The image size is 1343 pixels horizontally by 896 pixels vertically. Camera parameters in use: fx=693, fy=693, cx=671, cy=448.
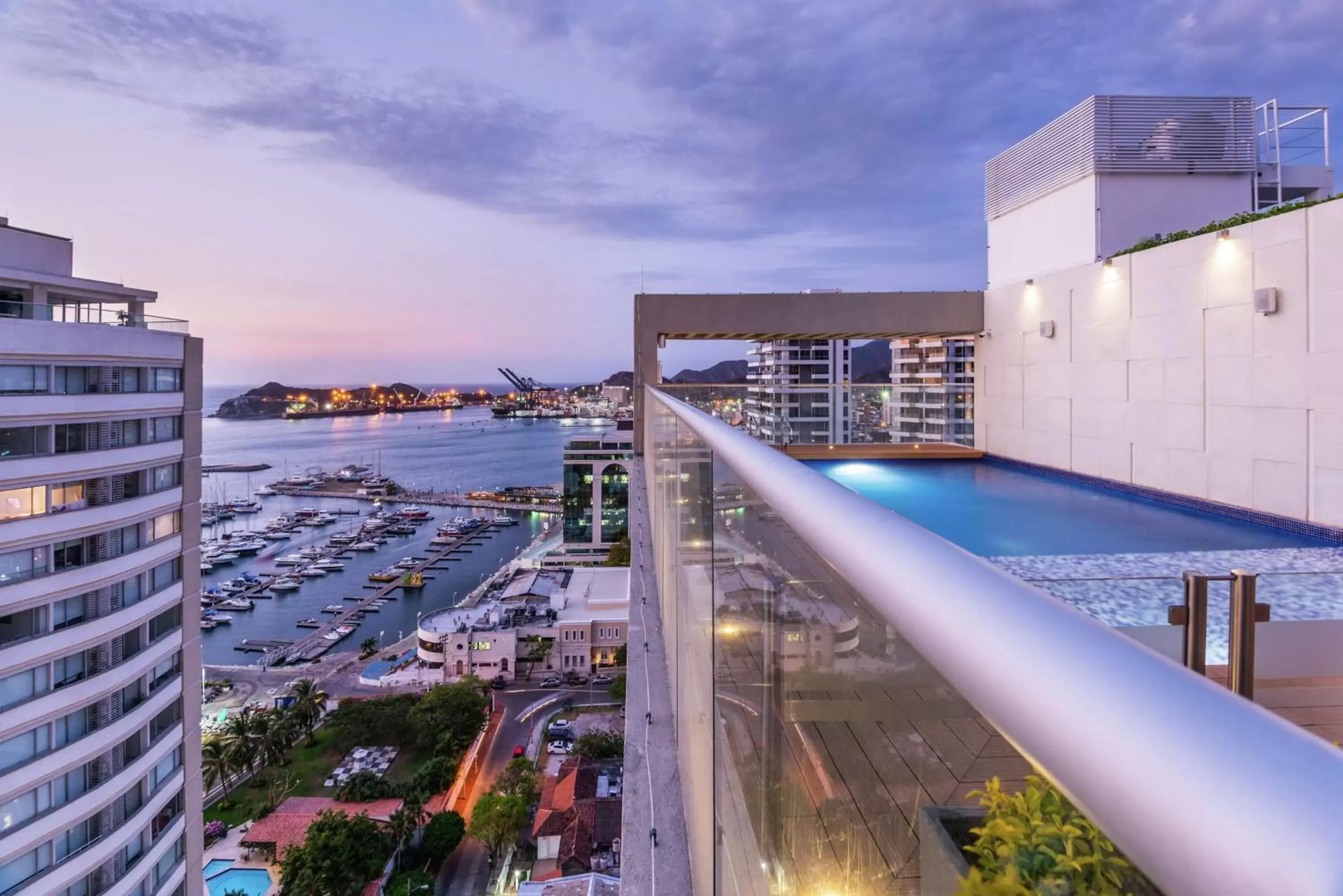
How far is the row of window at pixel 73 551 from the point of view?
27.2 feet

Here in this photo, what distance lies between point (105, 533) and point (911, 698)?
11678mm

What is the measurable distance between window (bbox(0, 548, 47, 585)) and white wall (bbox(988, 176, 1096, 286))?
1349 cm

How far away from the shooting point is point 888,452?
8609 mm

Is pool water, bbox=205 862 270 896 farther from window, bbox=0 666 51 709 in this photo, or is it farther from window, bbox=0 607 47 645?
window, bbox=0 607 47 645

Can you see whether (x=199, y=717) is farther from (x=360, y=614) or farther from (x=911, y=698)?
(x=360, y=614)

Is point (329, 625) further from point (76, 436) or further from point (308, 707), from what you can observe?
point (76, 436)

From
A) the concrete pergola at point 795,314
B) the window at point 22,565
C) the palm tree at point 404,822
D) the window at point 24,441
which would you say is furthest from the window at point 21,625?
the palm tree at point 404,822

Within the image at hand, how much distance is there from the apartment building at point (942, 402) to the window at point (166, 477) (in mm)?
10354

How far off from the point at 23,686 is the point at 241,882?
14.0 metres

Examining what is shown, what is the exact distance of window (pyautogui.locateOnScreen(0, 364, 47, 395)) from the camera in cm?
823

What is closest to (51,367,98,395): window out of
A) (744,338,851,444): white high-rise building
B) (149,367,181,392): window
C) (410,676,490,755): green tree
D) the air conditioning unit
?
(149,367,181,392): window

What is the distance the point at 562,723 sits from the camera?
24141 mm

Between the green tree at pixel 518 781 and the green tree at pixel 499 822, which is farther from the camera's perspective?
the green tree at pixel 518 781

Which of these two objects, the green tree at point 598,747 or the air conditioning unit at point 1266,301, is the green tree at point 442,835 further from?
the air conditioning unit at point 1266,301
